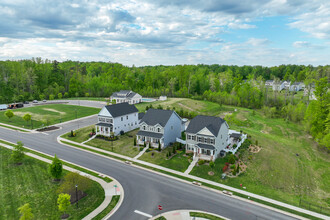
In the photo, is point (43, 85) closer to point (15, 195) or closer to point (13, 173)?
point (13, 173)

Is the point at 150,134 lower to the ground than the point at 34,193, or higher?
A: higher

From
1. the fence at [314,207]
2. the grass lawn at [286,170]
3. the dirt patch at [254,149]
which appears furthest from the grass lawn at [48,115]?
the fence at [314,207]

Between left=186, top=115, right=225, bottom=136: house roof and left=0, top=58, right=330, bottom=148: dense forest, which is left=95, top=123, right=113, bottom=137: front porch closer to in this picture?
left=186, top=115, right=225, bottom=136: house roof

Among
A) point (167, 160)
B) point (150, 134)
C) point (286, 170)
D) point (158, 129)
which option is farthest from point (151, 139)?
point (286, 170)

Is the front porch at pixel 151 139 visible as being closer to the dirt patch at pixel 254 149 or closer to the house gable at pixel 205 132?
the house gable at pixel 205 132

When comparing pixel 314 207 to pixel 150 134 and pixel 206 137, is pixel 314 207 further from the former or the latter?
pixel 150 134

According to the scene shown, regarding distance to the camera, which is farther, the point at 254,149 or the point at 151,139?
the point at 254,149

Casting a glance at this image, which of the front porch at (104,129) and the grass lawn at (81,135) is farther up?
the front porch at (104,129)

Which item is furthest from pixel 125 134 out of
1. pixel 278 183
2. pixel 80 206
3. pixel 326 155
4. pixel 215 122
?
pixel 326 155
